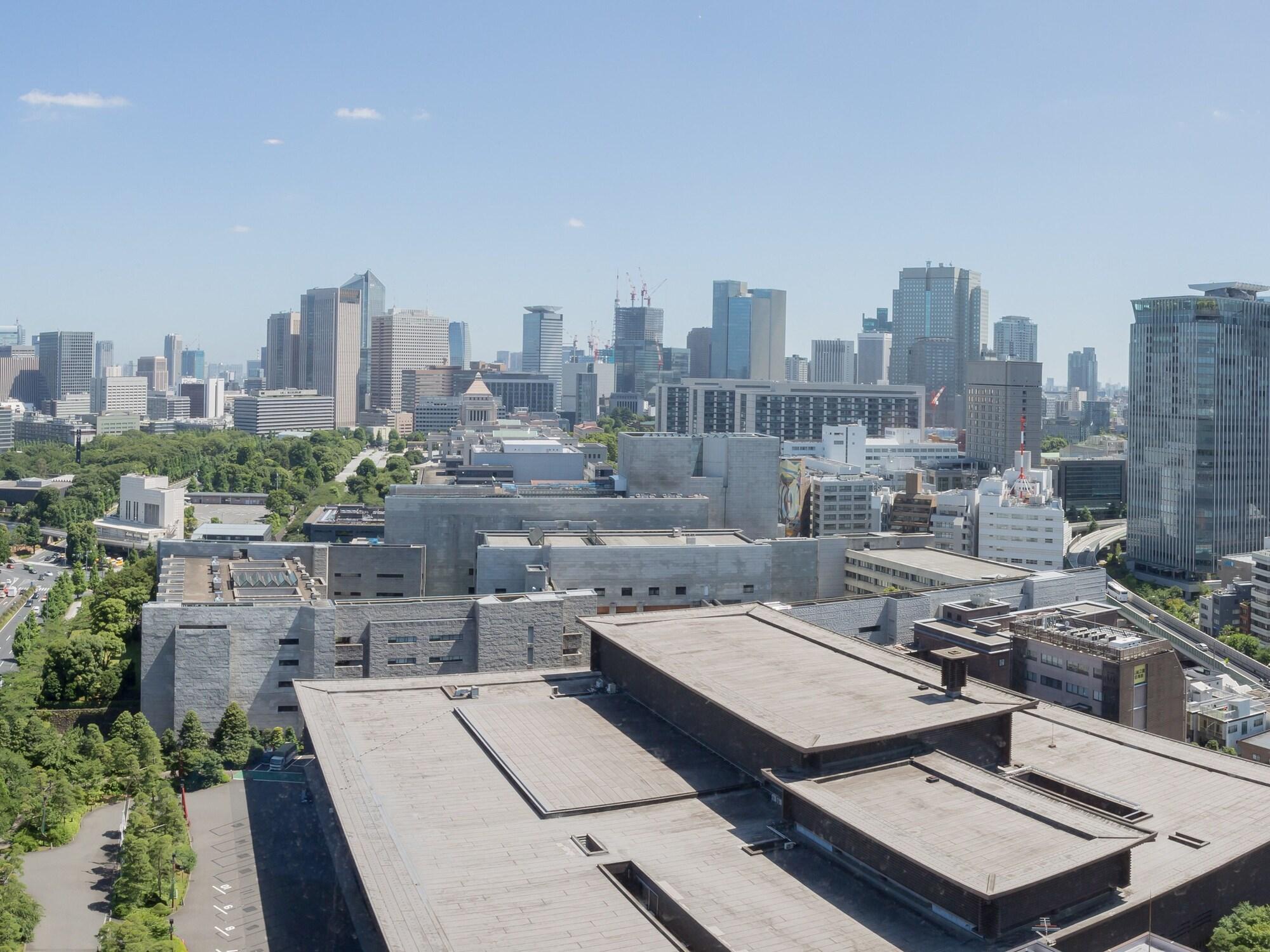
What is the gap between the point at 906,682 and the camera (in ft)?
57.8

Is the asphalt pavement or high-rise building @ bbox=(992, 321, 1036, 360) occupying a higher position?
high-rise building @ bbox=(992, 321, 1036, 360)

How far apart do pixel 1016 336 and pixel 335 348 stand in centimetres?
9105

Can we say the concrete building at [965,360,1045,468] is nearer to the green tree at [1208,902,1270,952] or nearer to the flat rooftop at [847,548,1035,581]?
the flat rooftop at [847,548,1035,581]

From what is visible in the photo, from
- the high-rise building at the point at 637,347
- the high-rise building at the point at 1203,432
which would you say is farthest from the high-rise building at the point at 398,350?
the high-rise building at the point at 1203,432

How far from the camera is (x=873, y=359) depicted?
151m

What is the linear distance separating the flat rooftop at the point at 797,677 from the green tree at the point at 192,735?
26.0 feet

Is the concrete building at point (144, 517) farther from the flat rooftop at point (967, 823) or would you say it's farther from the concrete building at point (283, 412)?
Result: the concrete building at point (283, 412)

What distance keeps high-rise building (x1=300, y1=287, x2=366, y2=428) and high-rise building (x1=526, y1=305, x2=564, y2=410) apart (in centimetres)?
4191

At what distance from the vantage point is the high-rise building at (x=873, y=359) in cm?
14950

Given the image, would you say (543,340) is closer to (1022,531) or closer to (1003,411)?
(1003,411)

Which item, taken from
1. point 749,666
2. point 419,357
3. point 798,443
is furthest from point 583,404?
point 749,666

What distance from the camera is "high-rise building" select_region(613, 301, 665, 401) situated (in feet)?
480

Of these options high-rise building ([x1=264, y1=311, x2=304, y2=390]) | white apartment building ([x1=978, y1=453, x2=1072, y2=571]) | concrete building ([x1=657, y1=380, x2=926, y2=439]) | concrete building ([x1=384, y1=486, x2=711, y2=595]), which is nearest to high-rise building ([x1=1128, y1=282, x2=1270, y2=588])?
white apartment building ([x1=978, y1=453, x2=1072, y2=571])

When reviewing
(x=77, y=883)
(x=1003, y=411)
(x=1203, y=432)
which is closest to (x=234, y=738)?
(x=77, y=883)
